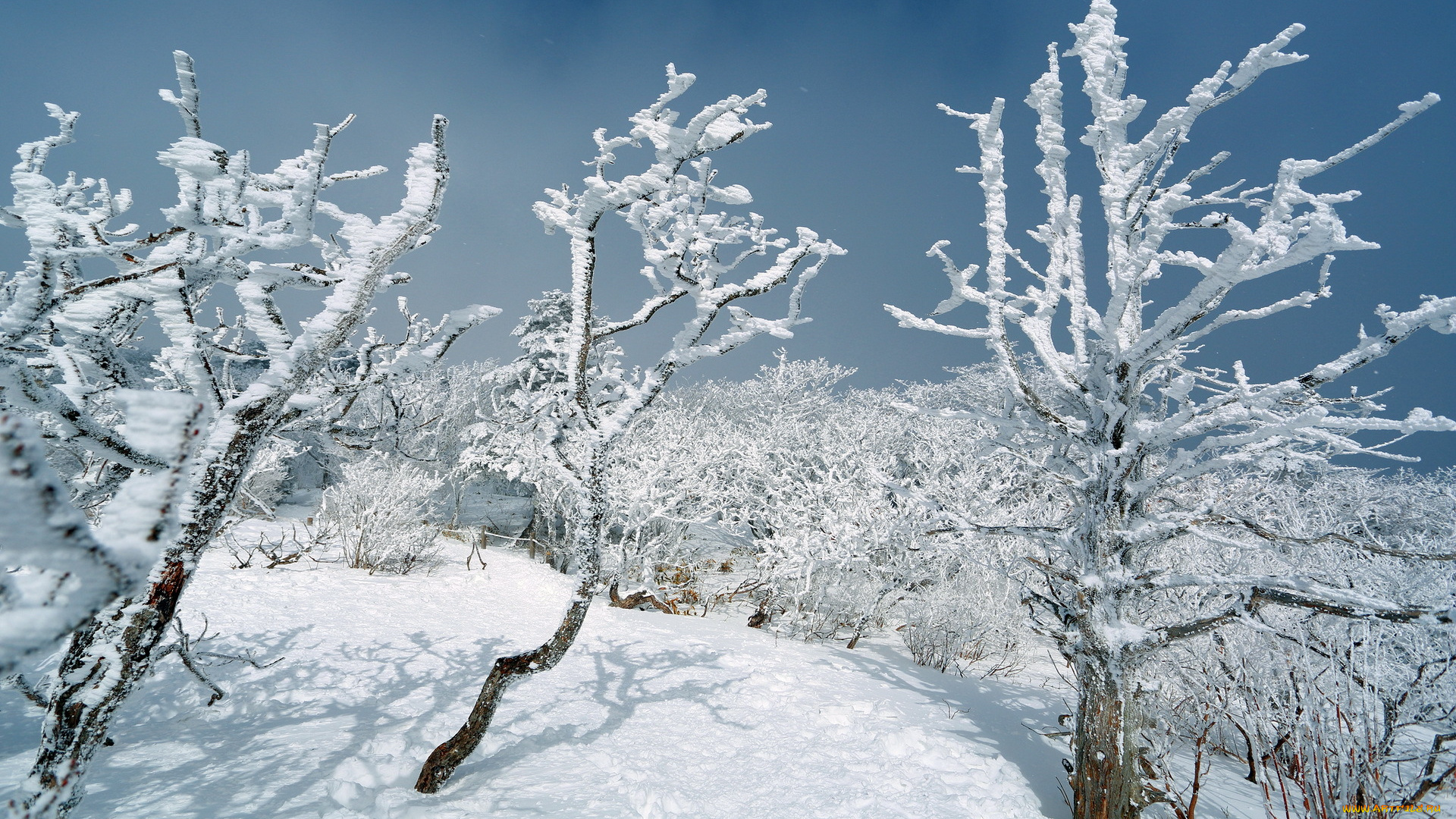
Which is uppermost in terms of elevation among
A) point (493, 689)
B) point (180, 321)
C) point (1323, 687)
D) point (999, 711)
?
point (180, 321)

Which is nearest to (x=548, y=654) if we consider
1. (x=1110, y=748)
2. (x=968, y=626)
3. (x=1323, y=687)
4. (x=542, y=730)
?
(x=542, y=730)

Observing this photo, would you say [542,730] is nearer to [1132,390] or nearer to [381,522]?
[1132,390]

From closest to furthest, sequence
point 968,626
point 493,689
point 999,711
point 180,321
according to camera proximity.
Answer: point 180,321, point 493,689, point 999,711, point 968,626

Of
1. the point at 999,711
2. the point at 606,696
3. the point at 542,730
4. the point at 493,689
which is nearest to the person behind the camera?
the point at 493,689

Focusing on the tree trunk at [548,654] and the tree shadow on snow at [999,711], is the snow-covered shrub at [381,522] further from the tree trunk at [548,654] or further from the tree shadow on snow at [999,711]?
the tree shadow on snow at [999,711]

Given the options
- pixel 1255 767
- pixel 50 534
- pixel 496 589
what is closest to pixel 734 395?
pixel 496 589

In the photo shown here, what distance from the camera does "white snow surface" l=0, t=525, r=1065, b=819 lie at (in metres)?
2.93

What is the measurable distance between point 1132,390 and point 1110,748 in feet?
7.40

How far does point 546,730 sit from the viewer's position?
13.1ft

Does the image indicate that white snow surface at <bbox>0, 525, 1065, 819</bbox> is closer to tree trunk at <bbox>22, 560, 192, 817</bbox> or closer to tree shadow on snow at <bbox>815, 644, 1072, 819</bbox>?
tree shadow on snow at <bbox>815, 644, 1072, 819</bbox>

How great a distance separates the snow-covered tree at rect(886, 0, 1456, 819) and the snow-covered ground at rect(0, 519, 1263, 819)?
1.37 meters

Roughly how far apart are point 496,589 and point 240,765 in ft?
20.2

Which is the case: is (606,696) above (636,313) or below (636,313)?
below

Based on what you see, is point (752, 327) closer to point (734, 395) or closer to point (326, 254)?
point (326, 254)
